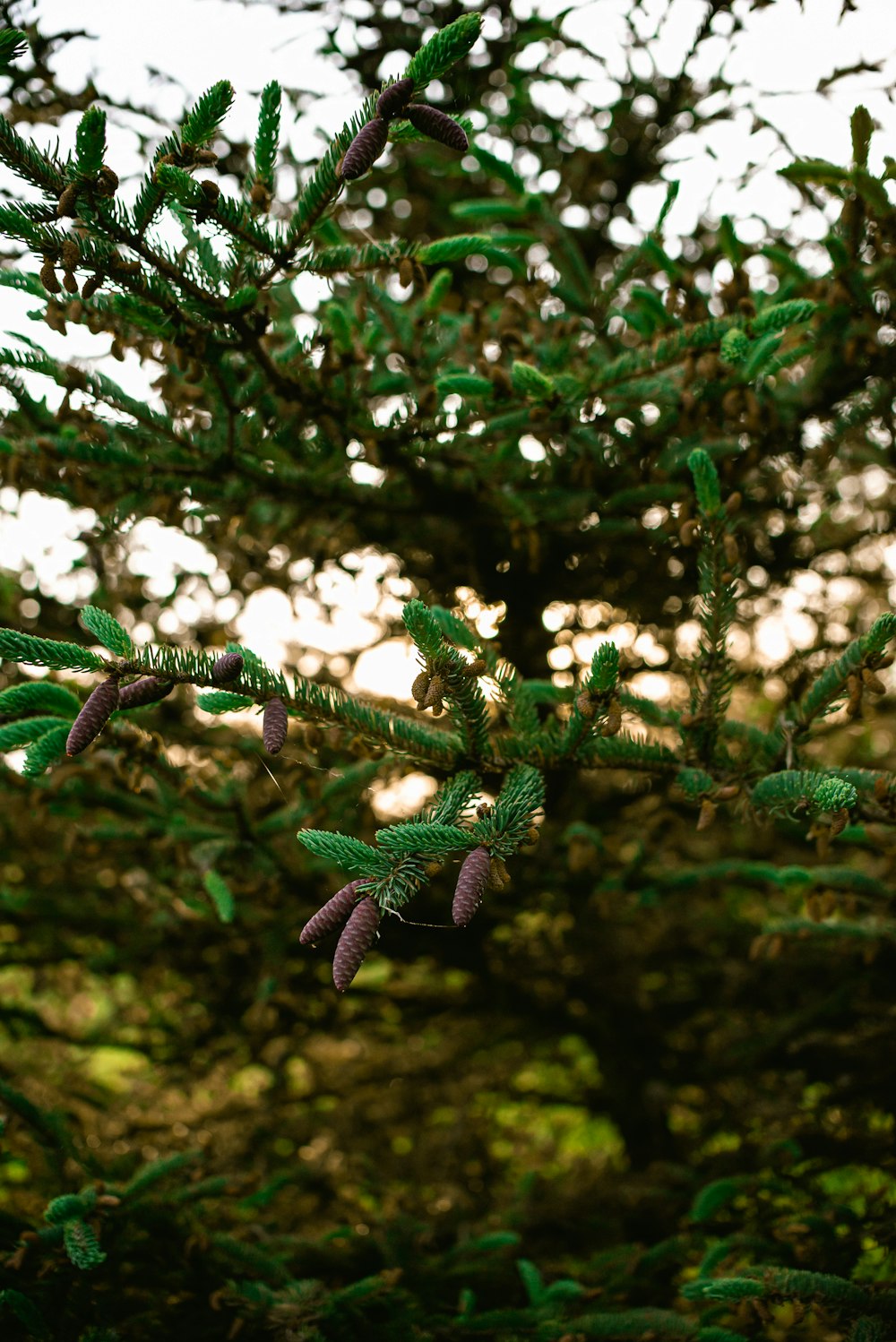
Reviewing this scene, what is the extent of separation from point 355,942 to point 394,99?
137cm

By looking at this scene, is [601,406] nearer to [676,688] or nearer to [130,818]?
[676,688]

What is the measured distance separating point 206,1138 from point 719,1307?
6.47 feet

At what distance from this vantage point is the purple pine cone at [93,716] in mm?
1296

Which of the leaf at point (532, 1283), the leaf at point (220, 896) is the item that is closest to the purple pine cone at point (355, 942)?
the leaf at point (220, 896)

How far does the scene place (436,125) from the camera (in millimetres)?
1467

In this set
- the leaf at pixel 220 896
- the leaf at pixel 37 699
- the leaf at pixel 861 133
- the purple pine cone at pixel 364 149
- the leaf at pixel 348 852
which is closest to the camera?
the leaf at pixel 348 852

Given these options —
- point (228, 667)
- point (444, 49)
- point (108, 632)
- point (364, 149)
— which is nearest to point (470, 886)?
point (228, 667)

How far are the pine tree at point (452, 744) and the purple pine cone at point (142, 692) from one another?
1 cm

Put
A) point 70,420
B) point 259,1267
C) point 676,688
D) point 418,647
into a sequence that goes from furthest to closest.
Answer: point 676,688 → point 70,420 → point 259,1267 → point 418,647

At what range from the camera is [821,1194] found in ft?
8.45

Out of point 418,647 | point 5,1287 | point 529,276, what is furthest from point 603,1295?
point 529,276

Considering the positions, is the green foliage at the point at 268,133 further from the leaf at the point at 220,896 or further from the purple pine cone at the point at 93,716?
the leaf at the point at 220,896

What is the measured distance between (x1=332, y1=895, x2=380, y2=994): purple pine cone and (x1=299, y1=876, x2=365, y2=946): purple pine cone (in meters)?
0.02

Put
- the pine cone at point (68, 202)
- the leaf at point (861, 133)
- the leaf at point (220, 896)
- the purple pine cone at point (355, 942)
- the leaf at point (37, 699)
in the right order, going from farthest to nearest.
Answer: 1. the leaf at point (220, 896)
2. the leaf at point (861, 133)
3. the leaf at point (37, 699)
4. the pine cone at point (68, 202)
5. the purple pine cone at point (355, 942)
